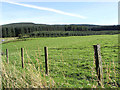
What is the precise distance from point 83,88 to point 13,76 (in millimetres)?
3195

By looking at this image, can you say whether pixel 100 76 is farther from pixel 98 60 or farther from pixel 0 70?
pixel 0 70

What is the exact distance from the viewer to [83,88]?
5.14 metres

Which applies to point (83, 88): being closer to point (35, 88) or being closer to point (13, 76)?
point (35, 88)

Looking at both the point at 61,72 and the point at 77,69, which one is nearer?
the point at 61,72

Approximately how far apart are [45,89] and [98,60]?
1984 mm

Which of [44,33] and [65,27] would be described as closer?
[44,33]

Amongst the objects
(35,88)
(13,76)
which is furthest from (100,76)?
(13,76)

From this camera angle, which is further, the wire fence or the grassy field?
the wire fence

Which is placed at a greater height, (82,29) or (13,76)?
(82,29)

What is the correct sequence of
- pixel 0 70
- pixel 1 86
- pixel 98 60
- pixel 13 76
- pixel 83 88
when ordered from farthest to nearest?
pixel 0 70 < pixel 13 76 < pixel 1 86 < pixel 83 88 < pixel 98 60

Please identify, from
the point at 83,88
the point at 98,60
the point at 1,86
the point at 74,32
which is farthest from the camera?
the point at 74,32

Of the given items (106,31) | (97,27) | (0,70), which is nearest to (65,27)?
(97,27)

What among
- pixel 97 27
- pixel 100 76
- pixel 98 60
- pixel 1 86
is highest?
pixel 97 27

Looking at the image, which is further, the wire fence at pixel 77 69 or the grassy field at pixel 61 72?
the wire fence at pixel 77 69
